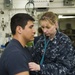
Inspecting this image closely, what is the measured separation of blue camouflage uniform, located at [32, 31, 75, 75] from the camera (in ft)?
5.48

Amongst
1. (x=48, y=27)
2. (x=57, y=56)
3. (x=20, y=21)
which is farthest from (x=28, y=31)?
(x=57, y=56)

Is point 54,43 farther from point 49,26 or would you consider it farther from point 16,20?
point 16,20

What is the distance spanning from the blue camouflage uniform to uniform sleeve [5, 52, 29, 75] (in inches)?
10.8

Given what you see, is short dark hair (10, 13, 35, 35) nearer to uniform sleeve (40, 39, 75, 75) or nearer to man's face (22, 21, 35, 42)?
man's face (22, 21, 35, 42)

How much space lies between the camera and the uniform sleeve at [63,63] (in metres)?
1.66

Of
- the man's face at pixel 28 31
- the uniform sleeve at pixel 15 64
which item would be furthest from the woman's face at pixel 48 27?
the uniform sleeve at pixel 15 64

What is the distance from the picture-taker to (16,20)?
1545 millimetres

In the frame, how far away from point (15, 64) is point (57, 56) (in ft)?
1.61

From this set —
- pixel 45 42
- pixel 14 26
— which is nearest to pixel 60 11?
Answer: pixel 45 42

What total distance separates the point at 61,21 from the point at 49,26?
361 centimetres

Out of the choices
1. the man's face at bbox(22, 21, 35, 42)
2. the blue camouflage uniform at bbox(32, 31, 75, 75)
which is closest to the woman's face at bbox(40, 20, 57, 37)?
the blue camouflage uniform at bbox(32, 31, 75, 75)

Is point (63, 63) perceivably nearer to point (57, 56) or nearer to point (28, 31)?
point (57, 56)

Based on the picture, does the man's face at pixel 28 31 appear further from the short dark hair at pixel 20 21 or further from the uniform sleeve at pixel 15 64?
the uniform sleeve at pixel 15 64

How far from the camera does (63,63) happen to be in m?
1.70
